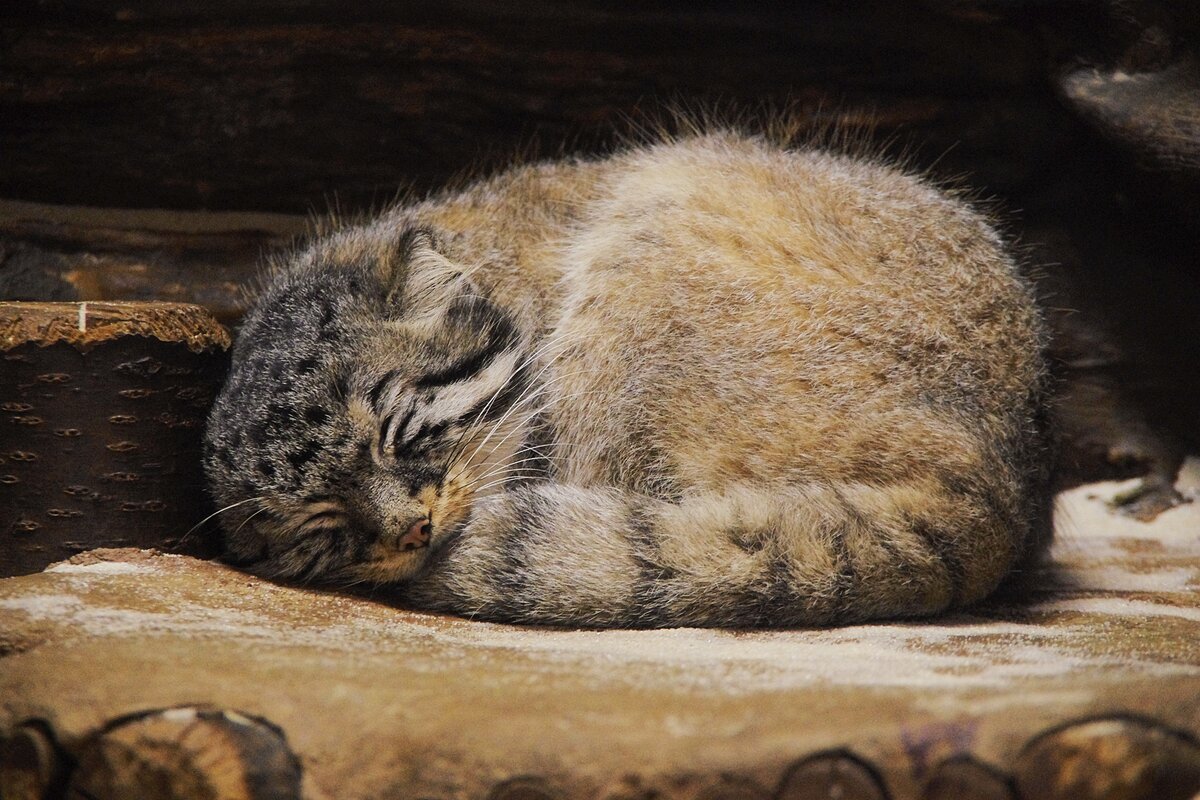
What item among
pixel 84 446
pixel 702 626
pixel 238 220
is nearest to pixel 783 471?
pixel 702 626

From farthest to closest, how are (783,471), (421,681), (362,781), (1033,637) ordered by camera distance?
(783,471), (1033,637), (421,681), (362,781)

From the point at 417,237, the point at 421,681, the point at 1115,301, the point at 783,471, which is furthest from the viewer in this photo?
the point at 1115,301

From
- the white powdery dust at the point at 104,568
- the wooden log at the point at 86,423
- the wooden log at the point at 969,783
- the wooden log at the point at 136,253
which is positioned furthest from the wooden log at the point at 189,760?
the wooden log at the point at 136,253

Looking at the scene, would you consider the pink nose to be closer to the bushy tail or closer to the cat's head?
the cat's head

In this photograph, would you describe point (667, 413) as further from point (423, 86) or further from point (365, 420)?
point (423, 86)

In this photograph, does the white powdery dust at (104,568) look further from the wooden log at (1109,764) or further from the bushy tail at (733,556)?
the wooden log at (1109,764)

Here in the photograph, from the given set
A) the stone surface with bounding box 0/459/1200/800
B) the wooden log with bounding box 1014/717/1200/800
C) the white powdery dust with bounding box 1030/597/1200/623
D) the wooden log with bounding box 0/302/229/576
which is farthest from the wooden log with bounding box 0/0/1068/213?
the wooden log with bounding box 1014/717/1200/800

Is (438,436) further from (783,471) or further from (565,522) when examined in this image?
(783,471)
